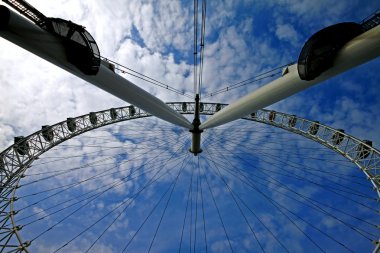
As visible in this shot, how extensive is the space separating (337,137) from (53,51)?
2929cm

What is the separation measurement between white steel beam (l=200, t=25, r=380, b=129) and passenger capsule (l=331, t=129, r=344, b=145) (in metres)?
19.0

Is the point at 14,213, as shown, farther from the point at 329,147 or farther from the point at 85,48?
the point at 329,147

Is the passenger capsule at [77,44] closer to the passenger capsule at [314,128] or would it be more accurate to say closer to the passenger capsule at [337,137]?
the passenger capsule at [337,137]

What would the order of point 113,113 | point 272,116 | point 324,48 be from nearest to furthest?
1. point 324,48
2. point 113,113
3. point 272,116

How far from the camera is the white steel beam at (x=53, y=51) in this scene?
22.1 ft

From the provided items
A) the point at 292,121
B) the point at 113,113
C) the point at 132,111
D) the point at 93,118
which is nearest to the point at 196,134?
the point at 132,111

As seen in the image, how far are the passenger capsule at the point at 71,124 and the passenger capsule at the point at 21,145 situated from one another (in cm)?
481

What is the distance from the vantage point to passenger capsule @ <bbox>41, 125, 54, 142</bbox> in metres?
27.2

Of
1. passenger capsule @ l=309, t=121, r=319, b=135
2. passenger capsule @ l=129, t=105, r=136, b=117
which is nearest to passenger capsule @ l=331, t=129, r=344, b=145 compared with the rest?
passenger capsule @ l=309, t=121, r=319, b=135

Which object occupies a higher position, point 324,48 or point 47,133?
point 324,48

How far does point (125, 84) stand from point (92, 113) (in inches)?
860

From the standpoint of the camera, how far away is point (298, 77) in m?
9.54

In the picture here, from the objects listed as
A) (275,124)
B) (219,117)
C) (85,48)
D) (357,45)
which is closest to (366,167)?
(275,124)

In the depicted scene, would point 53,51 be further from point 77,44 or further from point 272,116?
point 272,116
